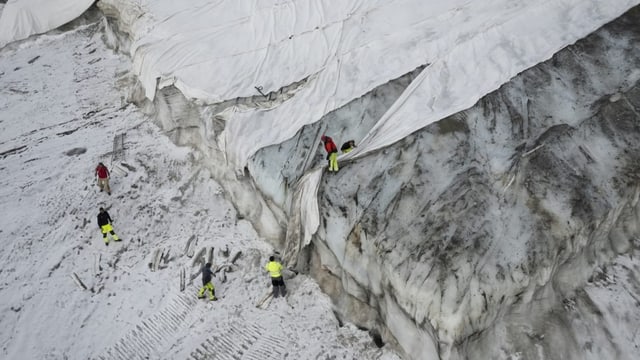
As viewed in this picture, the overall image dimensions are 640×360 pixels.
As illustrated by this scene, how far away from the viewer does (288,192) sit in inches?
488

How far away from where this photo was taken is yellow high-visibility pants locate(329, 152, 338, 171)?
1155cm

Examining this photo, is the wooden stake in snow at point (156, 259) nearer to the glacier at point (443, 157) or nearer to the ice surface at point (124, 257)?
the ice surface at point (124, 257)

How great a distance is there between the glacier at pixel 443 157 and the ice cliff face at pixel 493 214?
0.12 feet

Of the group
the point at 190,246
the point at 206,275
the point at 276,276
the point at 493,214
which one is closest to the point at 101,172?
the point at 190,246

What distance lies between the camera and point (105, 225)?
13.1 meters

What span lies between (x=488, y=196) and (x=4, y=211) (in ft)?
42.0

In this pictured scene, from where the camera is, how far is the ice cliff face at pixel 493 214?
963 cm

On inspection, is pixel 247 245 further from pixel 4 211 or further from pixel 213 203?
pixel 4 211

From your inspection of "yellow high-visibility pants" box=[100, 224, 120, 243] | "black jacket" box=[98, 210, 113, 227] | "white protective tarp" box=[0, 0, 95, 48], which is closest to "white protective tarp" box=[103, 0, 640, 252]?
"black jacket" box=[98, 210, 113, 227]

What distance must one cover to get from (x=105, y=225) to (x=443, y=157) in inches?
337

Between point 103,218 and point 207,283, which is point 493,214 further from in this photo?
point 103,218

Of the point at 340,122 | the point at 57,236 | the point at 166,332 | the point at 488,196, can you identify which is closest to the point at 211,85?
the point at 340,122

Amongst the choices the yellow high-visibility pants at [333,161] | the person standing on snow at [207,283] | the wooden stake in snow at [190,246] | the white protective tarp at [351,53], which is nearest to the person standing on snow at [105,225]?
the wooden stake in snow at [190,246]

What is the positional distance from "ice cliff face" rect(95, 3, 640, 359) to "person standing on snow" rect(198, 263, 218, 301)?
1.89 metres
